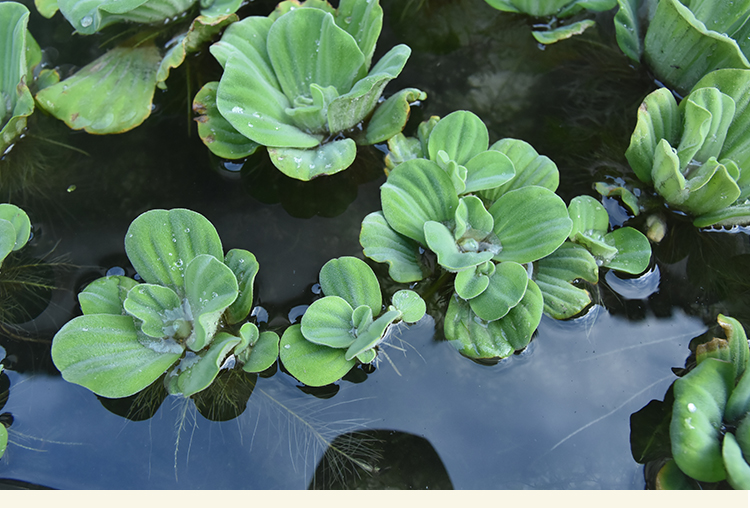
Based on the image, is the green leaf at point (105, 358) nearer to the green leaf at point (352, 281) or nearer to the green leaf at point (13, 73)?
the green leaf at point (352, 281)

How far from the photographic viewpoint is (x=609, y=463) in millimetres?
1568

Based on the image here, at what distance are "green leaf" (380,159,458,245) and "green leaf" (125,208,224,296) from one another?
0.59m

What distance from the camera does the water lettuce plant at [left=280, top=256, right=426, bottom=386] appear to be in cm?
156

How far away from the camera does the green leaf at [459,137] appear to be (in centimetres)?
183

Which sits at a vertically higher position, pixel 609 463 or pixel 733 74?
pixel 733 74

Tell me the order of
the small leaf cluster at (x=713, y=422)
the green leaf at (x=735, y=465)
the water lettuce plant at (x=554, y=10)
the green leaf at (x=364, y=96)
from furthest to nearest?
1. the water lettuce plant at (x=554, y=10)
2. the green leaf at (x=364, y=96)
3. the small leaf cluster at (x=713, y=422)
4. the green leaf at (x=735, y=465)

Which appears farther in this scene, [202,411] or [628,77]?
[628,77]

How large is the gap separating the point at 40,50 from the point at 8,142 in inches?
18.1

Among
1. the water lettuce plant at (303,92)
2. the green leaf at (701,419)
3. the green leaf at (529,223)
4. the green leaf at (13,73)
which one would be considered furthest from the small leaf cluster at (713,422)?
the green leaf at (13,73)

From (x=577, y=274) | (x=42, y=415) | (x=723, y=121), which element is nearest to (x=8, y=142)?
(x=42, y=415)

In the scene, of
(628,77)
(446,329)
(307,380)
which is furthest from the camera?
(628,77)

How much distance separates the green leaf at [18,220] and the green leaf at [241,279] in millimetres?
730

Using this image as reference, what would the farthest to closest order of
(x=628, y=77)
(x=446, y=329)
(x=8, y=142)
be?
(x=628, y=77) < (x=8, y=142) < (x=446, y=329)

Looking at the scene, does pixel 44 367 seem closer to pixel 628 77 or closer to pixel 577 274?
pixel 577 274
